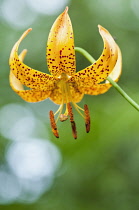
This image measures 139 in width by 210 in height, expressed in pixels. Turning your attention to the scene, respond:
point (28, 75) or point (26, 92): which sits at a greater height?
point (28, 75)

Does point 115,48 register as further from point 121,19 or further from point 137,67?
point 121,19

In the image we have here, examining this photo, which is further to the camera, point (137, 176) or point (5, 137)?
point (5, 137)

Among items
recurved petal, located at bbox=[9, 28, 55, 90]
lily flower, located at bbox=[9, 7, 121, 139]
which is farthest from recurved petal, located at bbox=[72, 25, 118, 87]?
recurved petal, located at bbox=[9, 28, 55, 90]

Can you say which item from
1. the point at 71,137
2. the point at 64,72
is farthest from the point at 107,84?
the point at 71,137

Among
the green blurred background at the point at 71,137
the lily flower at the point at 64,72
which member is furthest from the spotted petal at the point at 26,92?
the green blurred background at the point at 71,137

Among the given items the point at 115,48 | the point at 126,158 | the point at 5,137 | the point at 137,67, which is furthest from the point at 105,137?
the point at 5,137

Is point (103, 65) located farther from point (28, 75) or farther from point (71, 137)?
point (71, 137)

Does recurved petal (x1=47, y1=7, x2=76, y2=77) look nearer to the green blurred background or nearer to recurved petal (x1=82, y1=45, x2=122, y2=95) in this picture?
recurved petal (x1=82, y1=45, x2=122, y2=95)
